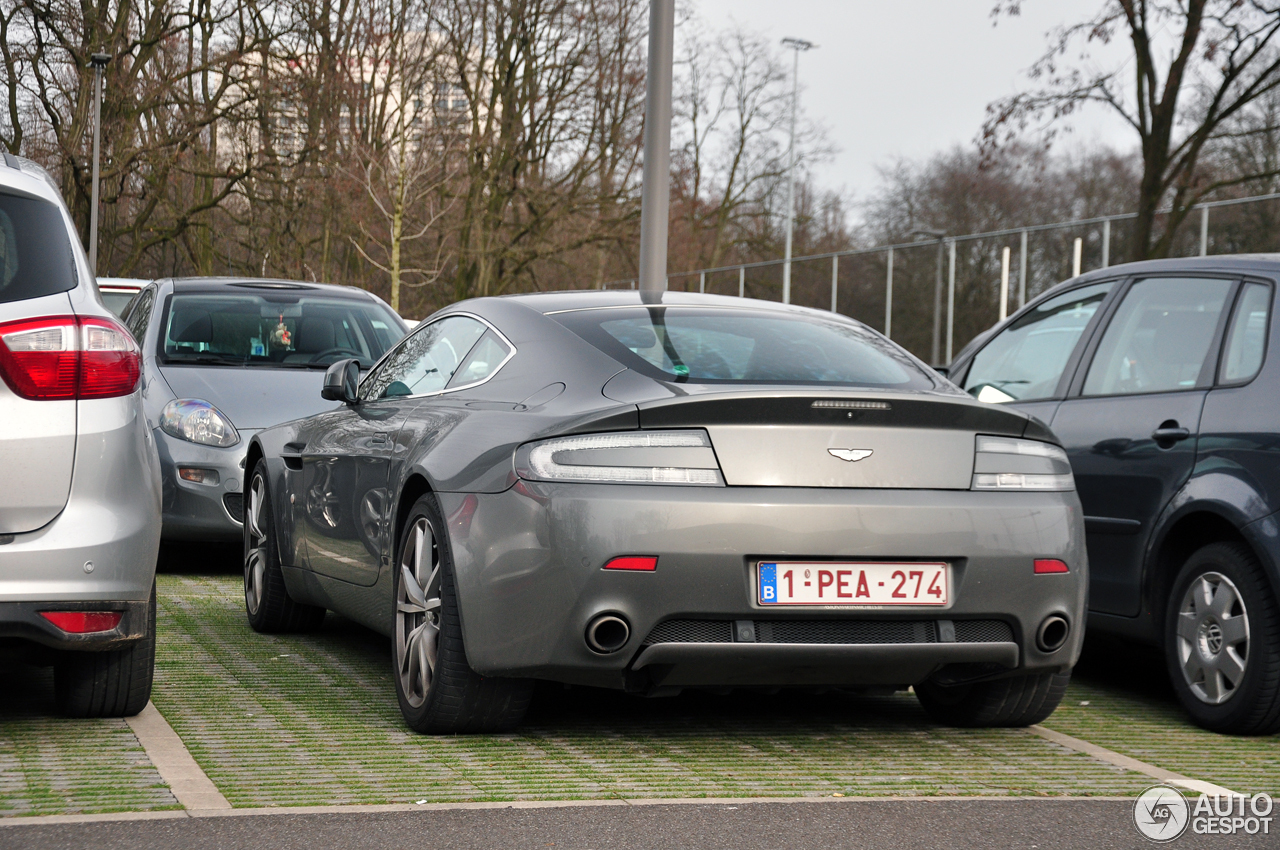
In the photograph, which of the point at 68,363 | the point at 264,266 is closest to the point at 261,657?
the point at 68,363

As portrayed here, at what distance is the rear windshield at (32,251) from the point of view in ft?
13.9

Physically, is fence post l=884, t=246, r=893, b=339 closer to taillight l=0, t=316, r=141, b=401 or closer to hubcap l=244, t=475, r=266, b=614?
hubcap l=244, t=475, r=266, b=614

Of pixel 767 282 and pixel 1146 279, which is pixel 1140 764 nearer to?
pixel 1146 279

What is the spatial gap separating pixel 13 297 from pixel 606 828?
211 centimetres

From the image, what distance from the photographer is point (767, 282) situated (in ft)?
140

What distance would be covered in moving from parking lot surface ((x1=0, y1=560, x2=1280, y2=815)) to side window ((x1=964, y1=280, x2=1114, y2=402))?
51.5 inches

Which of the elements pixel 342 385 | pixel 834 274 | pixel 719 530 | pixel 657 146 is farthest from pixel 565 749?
pixel 834 274

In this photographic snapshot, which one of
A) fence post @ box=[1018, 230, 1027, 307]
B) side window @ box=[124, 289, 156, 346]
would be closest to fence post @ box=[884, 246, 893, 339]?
fence post @ box=[1018, 230, 1027, 307]

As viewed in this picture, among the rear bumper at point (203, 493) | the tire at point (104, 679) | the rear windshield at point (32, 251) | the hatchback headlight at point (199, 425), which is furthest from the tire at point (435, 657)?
the hatchback headlight at point (199, 425)

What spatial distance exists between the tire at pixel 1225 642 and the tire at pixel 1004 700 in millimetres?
570

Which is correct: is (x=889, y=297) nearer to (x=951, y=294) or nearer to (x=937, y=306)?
(x=937, y=306)

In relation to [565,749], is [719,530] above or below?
above

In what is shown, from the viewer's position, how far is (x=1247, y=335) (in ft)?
17.3

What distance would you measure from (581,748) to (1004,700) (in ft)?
4.47
